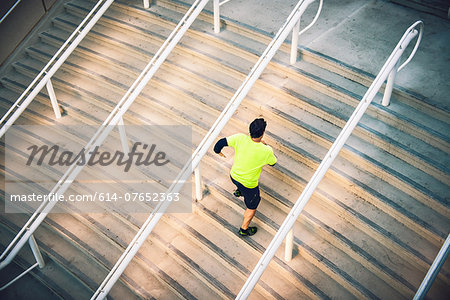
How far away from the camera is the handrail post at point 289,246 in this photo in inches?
155

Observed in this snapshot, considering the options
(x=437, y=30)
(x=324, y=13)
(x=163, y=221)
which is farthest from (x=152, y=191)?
(x=437, y=30)

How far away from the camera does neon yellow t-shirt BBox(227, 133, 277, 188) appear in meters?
3.96

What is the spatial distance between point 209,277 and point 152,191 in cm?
121

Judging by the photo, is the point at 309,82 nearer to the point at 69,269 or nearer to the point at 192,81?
the point at 192,81

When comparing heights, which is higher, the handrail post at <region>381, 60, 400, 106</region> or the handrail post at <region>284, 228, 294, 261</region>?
the handrail post at <region>381, 60, 400, 106</region>

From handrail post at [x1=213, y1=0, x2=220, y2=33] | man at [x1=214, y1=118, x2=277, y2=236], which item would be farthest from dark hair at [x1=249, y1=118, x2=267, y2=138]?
handrail post at [x1=213, y1=0, x2=220, y2=33]

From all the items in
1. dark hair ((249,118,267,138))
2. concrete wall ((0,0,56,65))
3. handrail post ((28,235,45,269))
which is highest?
concrete wall ((0,0,56,65))

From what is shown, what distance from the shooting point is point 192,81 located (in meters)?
5.48

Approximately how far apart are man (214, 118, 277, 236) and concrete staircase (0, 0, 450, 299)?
0.36m

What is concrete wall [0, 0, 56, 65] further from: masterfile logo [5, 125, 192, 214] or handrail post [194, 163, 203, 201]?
handrail post [194, 163, 203, 201]

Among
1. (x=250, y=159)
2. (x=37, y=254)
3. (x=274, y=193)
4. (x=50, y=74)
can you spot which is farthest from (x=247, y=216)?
(x=50, y=74)

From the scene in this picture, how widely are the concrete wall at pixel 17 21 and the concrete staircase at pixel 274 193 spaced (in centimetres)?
127

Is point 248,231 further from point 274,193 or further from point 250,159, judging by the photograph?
point 250,159

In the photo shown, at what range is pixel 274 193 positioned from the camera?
14.9 feet
